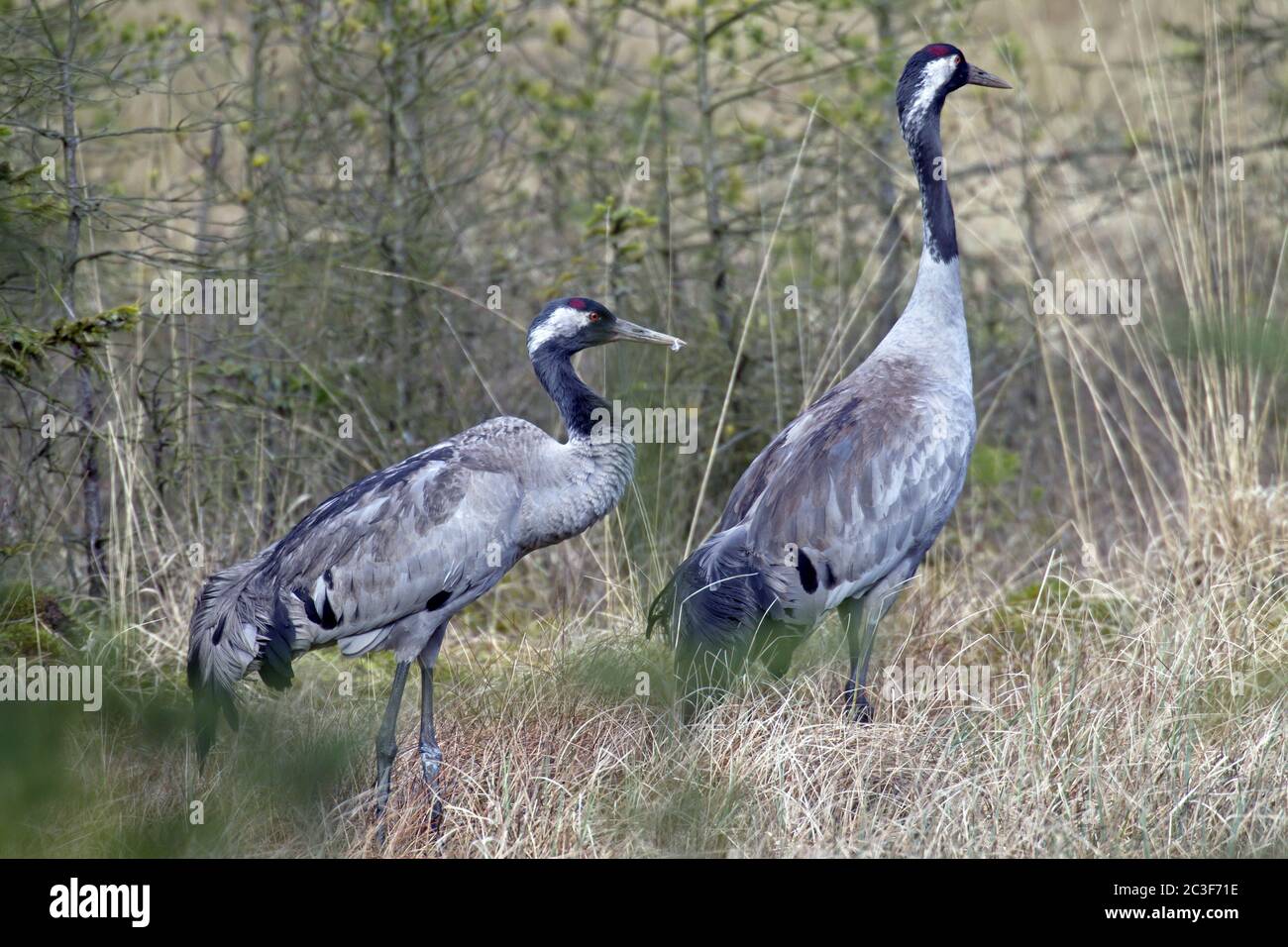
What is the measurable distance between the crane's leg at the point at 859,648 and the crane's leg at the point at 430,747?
4.36 ft

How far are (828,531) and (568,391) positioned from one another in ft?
3.19

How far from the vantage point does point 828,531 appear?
4.98m

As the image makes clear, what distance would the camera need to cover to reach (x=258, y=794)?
4.16m

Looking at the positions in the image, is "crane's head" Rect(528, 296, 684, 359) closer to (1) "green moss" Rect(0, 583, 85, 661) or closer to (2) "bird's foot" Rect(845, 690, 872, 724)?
(2) "bird's foot" Rect(845, 690, 872, 724)

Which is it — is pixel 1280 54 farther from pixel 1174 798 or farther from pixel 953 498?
pixel 1174 798

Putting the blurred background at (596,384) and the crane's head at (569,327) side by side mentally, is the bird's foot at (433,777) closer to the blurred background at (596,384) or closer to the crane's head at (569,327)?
the blurred background at (596,384)

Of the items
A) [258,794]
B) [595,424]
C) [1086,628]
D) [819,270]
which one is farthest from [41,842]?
[819,270]

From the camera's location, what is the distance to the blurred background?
14.5 ft

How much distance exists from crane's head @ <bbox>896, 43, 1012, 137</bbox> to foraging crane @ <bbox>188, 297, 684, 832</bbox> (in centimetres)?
178

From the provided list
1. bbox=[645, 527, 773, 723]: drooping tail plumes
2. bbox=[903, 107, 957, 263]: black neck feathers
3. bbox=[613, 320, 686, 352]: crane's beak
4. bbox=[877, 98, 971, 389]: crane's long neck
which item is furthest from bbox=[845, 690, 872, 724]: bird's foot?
bbox=[903, 107, 957, 263]: black neck feathers

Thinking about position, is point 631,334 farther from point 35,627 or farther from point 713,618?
point 35,627

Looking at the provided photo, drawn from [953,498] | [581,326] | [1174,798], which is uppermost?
[581,326]

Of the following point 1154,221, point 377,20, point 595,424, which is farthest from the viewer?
point 1154,221

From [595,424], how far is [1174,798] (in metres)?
2.08
